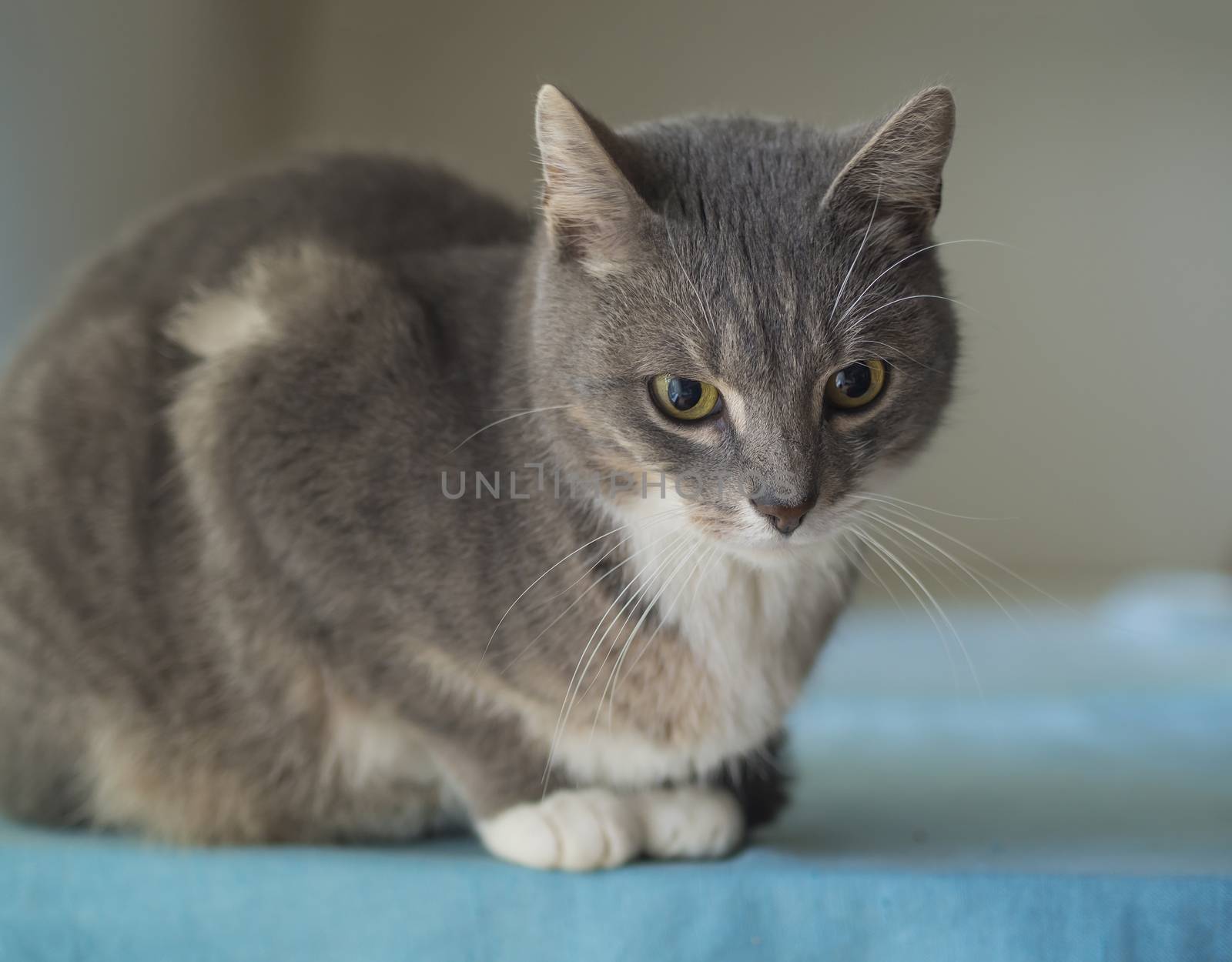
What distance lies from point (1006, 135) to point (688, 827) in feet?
7.89

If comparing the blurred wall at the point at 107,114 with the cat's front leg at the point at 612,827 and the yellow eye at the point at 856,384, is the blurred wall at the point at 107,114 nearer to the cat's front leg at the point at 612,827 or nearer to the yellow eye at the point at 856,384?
the cat's front leg at the point at 612,827

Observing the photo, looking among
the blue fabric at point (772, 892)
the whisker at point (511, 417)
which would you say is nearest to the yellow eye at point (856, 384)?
the whisker at point (511, 417)

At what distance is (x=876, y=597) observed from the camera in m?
3.20

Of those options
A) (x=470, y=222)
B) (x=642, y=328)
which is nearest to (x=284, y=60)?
(x=470, y=222)

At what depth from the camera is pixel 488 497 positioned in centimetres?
112

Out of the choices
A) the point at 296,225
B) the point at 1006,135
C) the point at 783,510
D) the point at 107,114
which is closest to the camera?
the point at 783,510

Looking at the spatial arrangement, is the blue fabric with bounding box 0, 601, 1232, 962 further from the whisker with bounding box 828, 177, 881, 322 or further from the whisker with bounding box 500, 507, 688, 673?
the whisker with bounding box 828, 177, 881, 322

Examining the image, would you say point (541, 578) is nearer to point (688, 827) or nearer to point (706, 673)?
point (706, 673)

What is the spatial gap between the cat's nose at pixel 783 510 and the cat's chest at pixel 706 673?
4.6 inches

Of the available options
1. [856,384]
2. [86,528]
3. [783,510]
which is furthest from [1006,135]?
[86,528]

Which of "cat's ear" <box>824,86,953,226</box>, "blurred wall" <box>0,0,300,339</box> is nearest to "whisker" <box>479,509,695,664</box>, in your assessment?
"cat's ear" <box>824,86,953,226</box>

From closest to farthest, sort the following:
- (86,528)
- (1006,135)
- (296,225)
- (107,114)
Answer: (86,528) → (296,225) → (107,114) → (1006,135)

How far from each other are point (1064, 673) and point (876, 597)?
1.11 metres

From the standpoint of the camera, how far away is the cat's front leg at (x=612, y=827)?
1089 millimetres
